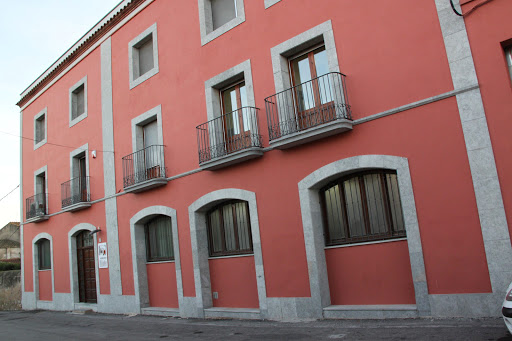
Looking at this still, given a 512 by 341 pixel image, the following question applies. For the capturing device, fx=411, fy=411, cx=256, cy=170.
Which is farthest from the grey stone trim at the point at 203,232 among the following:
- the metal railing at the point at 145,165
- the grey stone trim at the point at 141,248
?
the metal railing at the point at 145,165

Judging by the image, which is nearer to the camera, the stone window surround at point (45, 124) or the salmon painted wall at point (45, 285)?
the salmon painted wall at point (45, 285)

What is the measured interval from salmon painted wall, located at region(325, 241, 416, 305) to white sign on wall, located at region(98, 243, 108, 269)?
8419mm

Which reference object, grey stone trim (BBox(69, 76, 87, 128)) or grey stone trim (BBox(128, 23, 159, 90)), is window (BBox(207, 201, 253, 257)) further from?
grey stone trim (BBox(69, 76, 87, 128))

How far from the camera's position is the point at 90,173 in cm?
1473

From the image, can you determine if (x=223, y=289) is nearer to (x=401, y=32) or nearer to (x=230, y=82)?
(x=230, y=82)

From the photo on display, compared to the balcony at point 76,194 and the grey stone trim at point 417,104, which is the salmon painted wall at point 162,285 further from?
the grey stone trim at point 417,104

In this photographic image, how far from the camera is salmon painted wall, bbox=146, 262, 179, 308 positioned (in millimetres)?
11664

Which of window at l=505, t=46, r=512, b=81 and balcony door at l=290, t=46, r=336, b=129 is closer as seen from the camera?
window at l=505, t=46, r=512, b=81

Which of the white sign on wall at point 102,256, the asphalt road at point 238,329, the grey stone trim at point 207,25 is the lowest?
the asphalt road at point 238,329

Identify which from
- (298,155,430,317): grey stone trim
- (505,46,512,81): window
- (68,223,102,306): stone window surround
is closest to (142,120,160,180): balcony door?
(68,223,102,306): stone window surround

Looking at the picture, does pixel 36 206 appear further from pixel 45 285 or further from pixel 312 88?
pixel 312 88

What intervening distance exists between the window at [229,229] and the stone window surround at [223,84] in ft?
7.90

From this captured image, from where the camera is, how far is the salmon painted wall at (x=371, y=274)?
24.3 ft

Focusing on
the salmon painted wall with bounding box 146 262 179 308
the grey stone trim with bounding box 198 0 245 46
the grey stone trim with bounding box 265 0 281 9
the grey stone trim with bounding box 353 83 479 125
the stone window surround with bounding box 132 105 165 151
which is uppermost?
the grey stone trim with bounding box 198 0 245 46
